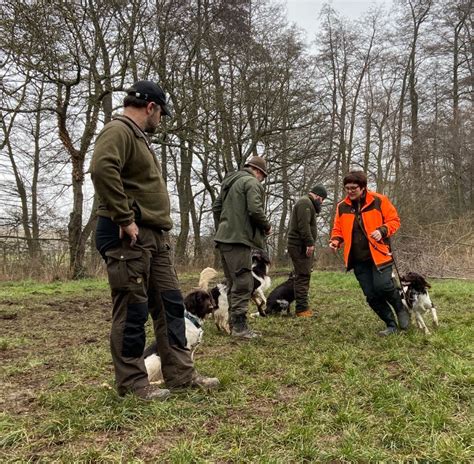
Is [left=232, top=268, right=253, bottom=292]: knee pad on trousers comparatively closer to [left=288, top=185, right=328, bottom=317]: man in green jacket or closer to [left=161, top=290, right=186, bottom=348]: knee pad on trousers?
[left=288, top=185, right=328, bottom=317]: man in green jacket

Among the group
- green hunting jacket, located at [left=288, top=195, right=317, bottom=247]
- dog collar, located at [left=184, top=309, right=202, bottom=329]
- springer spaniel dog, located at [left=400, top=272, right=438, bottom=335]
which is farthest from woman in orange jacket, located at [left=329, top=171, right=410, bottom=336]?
dog collar, located at [left=184, top=309, right=202, bottom=329]

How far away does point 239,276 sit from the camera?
211 inches

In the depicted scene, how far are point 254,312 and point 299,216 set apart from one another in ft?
5.84

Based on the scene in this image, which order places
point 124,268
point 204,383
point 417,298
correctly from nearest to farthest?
1. point 124,268
2. point 204,383
3. point 417,298

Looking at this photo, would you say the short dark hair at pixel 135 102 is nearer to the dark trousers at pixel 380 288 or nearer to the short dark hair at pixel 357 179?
the short dark hair at pixel 357 179

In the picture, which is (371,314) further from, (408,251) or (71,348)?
(408,251)

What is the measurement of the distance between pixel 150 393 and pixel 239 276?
8.23ft

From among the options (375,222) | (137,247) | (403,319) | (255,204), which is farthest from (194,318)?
(403,319)

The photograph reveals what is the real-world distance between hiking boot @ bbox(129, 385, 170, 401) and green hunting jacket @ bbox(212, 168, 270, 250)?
249cm

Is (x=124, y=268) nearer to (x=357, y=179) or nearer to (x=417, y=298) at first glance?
(x=357, y=179)

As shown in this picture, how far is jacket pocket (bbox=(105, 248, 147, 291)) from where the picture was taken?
2.93 meters

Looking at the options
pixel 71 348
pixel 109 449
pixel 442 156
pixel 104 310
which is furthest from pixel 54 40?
pixel 442 156

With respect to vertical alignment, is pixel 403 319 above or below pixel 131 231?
below

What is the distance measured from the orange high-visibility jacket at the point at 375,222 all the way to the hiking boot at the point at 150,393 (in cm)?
295
